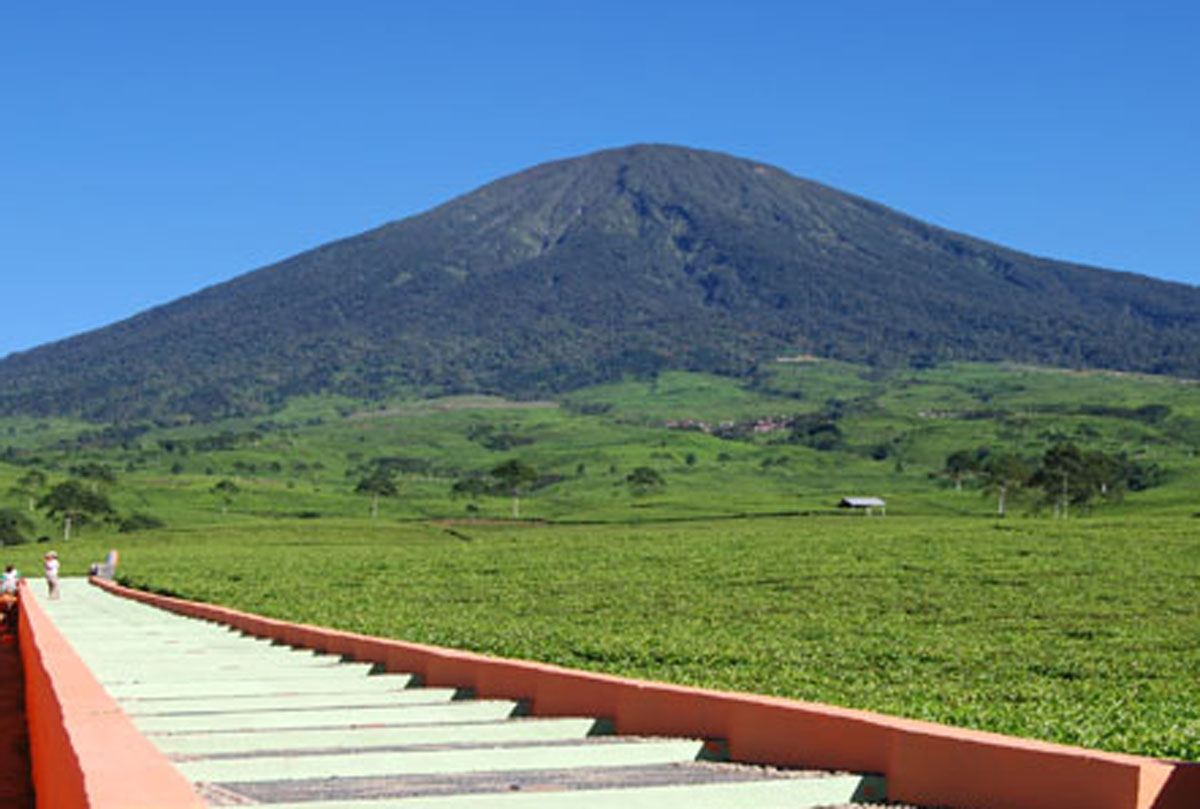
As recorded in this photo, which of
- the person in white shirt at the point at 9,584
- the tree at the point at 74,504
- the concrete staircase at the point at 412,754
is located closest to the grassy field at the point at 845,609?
the concrete staircase at the point at 412,754

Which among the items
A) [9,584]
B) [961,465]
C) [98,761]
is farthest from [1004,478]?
[98,761]

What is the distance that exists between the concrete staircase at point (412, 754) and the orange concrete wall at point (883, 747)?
0.19m

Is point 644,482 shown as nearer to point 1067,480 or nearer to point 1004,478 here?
point 1004,478

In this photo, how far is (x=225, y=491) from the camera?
177m

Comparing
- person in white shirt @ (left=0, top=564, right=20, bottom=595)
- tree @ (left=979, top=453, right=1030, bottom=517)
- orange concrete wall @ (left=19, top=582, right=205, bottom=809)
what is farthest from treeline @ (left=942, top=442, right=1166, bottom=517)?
orange concrete wall @ (left=19, top=582, right=205, bottom=809)

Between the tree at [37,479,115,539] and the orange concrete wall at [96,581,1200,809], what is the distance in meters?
141

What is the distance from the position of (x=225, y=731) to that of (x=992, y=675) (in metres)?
12.6

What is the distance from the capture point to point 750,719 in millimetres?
8562

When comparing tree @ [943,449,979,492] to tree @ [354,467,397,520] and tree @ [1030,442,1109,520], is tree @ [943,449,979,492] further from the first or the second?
tree @ [354,467,397,520]

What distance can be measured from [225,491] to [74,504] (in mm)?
A: 32400

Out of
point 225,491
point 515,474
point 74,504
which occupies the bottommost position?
point 74,504

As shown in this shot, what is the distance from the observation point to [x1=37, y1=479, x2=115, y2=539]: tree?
14500cm

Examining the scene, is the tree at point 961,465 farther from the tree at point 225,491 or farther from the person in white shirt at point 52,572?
the person in white shirt at point 52,572

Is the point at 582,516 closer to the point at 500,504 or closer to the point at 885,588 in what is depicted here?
the point at 500,504
